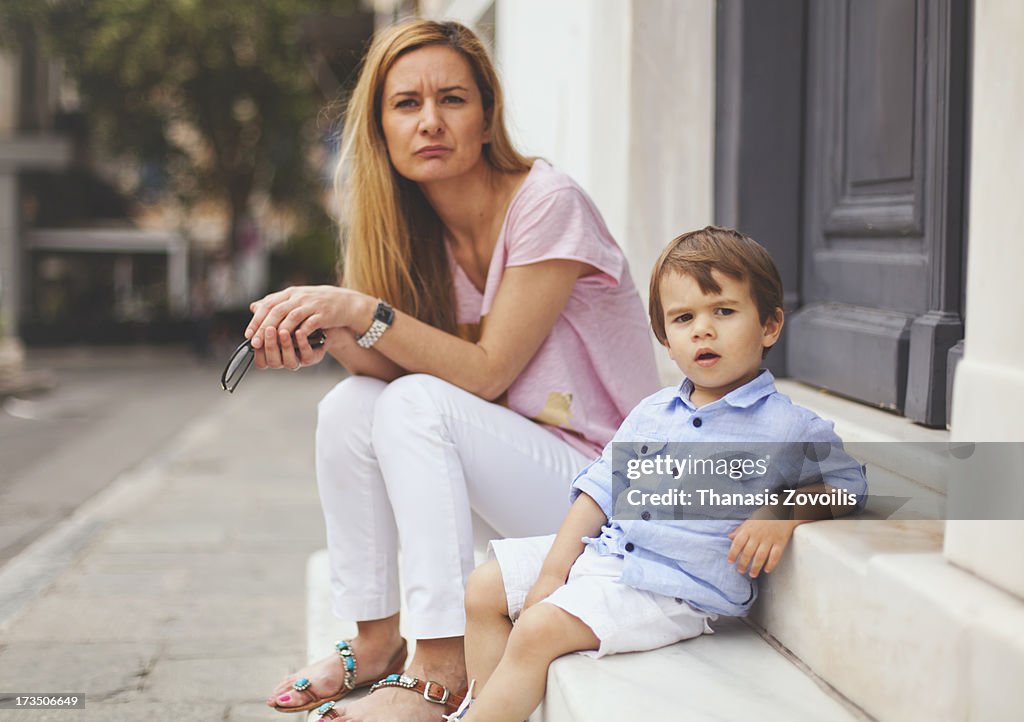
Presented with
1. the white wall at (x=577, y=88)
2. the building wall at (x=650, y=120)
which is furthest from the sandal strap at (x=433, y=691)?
the white wall at (x=577, y=88)

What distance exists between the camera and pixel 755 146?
10.6 ft

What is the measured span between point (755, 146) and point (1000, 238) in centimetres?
181

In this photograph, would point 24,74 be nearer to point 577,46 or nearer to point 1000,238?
point 577,46

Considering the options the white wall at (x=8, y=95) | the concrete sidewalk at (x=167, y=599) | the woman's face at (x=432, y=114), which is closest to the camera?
the woman's face at (x=432, y=114)

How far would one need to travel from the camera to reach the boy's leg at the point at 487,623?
207 centimetres

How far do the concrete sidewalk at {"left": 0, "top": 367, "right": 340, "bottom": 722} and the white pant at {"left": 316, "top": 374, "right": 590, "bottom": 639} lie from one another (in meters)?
0.56

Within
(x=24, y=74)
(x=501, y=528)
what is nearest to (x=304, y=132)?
(x=24, y=74)

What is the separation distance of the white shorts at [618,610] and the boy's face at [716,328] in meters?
0.36

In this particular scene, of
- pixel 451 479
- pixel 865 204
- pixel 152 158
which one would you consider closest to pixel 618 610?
pixel 451 479

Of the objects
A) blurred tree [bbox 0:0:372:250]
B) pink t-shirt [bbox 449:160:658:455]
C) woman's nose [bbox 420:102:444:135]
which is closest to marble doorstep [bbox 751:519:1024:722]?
pink t-shirt [bbox 449:160:658:455]

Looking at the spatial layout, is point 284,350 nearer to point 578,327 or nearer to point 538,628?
point 578,327

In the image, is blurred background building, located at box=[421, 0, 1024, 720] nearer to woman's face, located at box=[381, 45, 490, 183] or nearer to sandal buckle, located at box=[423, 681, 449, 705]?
sandal buckle, located at box=[423, 681, 449, 705]

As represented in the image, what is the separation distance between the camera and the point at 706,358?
1.92 meters

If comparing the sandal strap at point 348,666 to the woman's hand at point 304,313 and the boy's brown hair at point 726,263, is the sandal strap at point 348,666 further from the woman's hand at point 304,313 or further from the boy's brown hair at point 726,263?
the boy's brown hair at point 726,263
